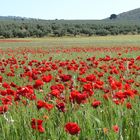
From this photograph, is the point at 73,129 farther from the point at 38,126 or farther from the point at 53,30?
the point at 53,30

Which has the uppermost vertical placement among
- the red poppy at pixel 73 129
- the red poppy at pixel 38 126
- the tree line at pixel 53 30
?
the red poppy at pixel 73 129

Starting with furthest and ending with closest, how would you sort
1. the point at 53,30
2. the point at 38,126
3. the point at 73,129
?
the point at 53,30
the point at 38,126
the point at 73,129

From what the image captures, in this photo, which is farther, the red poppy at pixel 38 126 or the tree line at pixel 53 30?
the tree line at pixel 53 30

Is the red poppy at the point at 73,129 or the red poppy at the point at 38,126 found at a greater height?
the red poppy at the point at 73,129

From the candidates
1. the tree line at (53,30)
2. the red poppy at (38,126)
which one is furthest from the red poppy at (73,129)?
the tree line at (53,30)

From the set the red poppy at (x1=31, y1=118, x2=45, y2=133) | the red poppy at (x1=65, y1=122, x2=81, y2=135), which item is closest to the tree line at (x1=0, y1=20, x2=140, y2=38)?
the red poppy at (x1=31, y1=118, x2=45, y2=133)

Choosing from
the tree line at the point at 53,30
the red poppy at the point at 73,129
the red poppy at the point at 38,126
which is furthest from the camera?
the tree line at the point at 53,30

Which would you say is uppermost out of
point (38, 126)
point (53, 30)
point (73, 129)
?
point (73, 129)

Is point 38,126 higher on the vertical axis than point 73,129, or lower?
lower

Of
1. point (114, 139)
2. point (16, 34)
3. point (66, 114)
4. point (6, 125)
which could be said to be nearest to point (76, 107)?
point (66, 114)

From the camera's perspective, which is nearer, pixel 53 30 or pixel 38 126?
pixel 38 126

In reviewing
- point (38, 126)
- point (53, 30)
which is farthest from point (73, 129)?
point (53, 30)

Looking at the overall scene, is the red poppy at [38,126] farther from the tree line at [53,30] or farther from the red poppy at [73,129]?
the tree line at [53,30]

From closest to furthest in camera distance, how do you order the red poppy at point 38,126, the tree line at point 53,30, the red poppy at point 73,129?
the red poppy at point 73,129 < the red poppy at point 38,126 < the tree line at point 53,30
